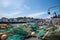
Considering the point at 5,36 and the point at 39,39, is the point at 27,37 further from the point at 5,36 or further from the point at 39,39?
the point at 5,36

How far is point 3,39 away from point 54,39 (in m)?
5.19

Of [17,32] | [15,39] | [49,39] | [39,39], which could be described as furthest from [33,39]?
[49,39]

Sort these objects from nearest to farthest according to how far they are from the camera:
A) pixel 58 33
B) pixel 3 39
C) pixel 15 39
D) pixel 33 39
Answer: pixel 58 33
pixel 15 39
pixel 3 39
pixel 33 39

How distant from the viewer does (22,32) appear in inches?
479

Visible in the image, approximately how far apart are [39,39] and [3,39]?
3381 mm

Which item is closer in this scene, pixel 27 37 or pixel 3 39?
pixel 3 39

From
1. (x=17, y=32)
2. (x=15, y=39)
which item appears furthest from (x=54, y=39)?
(x=17, y=32)

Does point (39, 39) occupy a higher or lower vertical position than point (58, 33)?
lower

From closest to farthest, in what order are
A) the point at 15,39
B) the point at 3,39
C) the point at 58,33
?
the point at 58,33 < the point at 15,39 < the point at 3,39

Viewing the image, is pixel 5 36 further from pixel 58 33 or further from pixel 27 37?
pixel 58 33

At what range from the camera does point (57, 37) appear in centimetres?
766

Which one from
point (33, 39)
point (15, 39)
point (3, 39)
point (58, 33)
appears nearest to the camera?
point (58, 33)

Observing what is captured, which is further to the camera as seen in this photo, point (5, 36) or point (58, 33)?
point (5, 36)

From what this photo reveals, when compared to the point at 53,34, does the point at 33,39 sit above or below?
below
